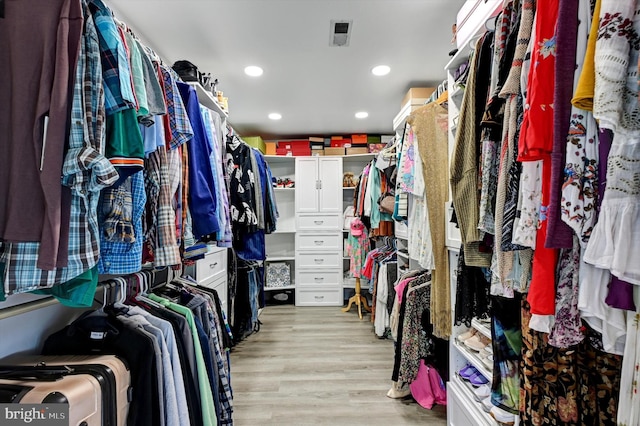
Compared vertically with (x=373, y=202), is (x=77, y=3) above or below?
above

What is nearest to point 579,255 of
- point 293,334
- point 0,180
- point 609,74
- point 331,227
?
point 609,74

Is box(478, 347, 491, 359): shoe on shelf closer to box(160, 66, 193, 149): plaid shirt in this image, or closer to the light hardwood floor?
the light hardwood floor

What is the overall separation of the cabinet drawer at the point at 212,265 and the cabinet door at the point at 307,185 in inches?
72.1

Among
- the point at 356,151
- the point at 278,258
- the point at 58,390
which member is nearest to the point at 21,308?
the point at 58,390

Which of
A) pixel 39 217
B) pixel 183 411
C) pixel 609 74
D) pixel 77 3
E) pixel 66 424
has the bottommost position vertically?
pixel 183 411

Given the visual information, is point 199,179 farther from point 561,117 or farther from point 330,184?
point 330,184

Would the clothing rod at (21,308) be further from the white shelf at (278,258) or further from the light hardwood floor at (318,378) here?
the white shelf at (278,258)

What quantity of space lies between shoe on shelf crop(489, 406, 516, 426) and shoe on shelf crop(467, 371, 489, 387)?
0.25 m

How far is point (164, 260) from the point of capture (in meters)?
1.02

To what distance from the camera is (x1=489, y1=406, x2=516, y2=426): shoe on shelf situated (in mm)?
1168

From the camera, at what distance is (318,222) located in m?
4.34

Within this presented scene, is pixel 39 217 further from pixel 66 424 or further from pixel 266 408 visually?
pixel 266 408

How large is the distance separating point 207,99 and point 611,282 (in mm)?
2018

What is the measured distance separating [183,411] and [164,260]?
0.49m
